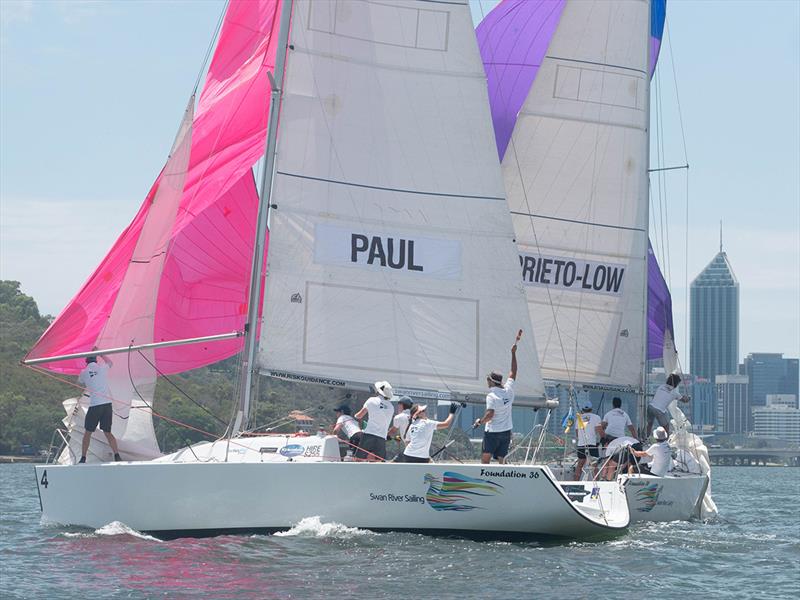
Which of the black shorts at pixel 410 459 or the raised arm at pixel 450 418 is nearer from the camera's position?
the black shorts at pixel 410 459

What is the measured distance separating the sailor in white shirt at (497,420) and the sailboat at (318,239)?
704 mm

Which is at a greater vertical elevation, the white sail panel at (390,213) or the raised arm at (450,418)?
the white sail panel at (390,213)

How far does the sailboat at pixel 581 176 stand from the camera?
910 inches

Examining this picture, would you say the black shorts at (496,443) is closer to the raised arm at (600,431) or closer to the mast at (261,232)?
the mast at (261,232)

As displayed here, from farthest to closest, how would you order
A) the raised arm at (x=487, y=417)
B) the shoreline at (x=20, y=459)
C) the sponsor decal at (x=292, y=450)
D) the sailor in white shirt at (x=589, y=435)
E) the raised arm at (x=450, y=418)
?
the shoreline at (x=20, y=459)
the sailor in white shirt at (x=589, y=435)
the raised arm at (x=487, y=417)
the raised arm at (x=450, y=418)
the sponsor decal at (x=292, y=450)

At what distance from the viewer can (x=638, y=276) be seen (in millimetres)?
23453

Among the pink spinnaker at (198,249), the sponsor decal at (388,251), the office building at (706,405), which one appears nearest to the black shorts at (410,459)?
the sponsor decal at (388,251)

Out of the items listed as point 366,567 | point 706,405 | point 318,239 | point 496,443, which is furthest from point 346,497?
point 706,405

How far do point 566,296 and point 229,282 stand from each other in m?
7.42

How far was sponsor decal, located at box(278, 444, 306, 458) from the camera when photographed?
1571 cm

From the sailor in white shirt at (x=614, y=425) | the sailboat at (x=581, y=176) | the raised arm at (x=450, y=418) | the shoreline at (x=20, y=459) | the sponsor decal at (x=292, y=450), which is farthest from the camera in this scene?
the shoreline at (x=20, y=459)

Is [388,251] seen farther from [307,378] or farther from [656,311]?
[656,311]

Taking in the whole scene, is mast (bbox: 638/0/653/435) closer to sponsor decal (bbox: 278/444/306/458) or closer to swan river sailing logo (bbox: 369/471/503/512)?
swan river sailing logo (bbox: 369/471/503/512)

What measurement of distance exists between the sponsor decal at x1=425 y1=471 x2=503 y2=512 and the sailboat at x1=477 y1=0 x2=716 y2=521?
25.3 ft
